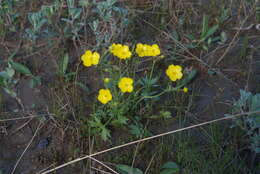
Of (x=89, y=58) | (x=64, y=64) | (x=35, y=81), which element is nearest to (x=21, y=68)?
(x=35, y=81)

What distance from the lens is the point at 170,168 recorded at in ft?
5.73

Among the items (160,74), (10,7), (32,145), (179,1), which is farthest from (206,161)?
(10,7)

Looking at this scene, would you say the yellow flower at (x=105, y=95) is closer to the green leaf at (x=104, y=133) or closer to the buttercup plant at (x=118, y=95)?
the buttercup plant at (x=118, y=95)

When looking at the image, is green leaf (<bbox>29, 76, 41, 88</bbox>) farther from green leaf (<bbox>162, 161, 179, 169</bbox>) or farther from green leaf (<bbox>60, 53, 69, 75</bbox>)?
green leaf (<bbox>162, 161, 179, 169</bbox>)

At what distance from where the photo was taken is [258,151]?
1.74 metres

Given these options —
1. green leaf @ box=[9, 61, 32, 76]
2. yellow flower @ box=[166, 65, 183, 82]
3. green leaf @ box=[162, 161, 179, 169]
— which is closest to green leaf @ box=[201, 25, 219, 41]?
yellow flower @ box=[166, 65, 183, 82]

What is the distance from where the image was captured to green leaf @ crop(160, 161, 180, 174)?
1.73 meters

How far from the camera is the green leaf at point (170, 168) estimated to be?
1727 millimetres

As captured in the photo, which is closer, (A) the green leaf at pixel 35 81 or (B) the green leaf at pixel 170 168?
(B) the green leaf at pixel 170 168

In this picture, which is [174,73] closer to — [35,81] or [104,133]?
[104,133]

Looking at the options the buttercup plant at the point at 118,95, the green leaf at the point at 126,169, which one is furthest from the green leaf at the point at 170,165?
the buttercup plant at the point at 118,95

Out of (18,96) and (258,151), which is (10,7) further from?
(258,151)

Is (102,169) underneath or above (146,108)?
underneath

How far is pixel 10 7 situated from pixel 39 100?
909 mm
